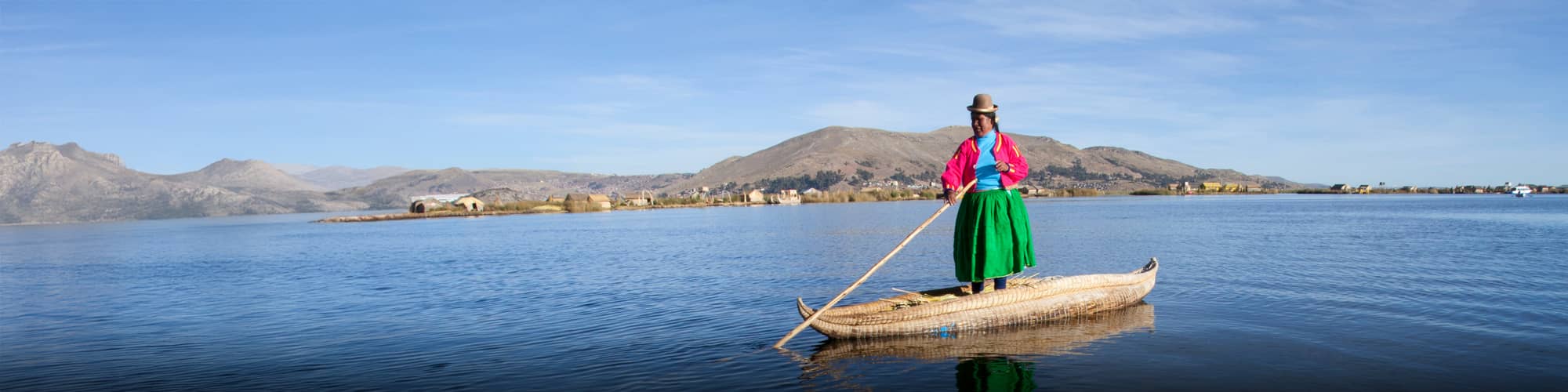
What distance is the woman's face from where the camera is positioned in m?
10.1

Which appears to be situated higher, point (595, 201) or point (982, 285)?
point (595, 201)

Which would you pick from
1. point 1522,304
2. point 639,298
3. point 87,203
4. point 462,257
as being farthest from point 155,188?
point 1522,304

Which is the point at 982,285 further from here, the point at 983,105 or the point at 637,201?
the point at 637,201

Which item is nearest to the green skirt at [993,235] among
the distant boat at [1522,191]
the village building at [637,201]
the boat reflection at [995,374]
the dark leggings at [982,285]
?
the dark leggings at [982,285]

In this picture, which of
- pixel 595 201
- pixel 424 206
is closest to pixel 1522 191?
pixel 595 201

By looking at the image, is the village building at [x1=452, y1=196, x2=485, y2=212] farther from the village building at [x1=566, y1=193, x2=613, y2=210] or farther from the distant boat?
the distant boat

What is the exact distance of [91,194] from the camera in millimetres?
155750

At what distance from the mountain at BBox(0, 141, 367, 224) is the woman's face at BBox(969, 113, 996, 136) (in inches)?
6801

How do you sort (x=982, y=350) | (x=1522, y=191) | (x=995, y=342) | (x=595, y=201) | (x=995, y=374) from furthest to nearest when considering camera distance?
1. (x=595, y=201)
2. (x=1522, y=191)
3. (x=995, y=342)
4. (x=982, y=350)
5. (x=995, y=374)

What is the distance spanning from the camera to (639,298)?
48.3 feet

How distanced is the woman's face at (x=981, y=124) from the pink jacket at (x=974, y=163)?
13 centimetres

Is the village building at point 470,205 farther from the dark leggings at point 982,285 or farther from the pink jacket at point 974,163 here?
the pink jacket at point 974,163

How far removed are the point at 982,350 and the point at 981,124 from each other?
8.98 feet

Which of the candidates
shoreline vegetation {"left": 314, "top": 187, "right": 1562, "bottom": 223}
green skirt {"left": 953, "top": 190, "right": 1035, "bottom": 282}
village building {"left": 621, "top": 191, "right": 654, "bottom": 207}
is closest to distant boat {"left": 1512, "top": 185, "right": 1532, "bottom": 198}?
shoreline vegetation {"left": 314, "top": 187, "right": 1562, "bottom": 223}
